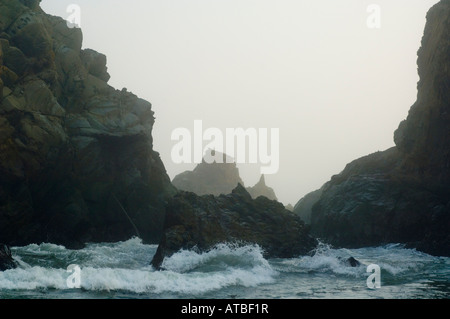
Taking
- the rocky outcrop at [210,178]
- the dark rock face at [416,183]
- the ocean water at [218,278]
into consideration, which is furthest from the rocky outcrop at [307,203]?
the ocean water at [218,278]

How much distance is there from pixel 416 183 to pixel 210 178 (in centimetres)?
7090

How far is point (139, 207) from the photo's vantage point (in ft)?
140

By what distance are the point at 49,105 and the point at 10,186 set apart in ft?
23.3

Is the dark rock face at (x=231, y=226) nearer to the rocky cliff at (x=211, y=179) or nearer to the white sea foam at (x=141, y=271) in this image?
the white sea foam at (x=141, y=271)

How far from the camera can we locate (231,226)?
3088 cm

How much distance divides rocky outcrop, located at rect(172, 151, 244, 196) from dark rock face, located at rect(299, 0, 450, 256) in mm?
57599

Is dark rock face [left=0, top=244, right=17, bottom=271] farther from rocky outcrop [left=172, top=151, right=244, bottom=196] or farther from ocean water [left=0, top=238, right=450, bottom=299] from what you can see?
rocky outcrop [left=172, top=151, right=244, bottom=196]

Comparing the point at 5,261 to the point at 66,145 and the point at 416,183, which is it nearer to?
the point at 66,145

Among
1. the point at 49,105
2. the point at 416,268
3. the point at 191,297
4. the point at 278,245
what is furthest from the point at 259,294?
the point at 49,105

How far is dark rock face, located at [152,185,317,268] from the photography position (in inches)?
1068

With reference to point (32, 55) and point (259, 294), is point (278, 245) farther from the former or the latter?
point (32, 55)

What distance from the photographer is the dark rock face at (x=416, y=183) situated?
35.0 meters

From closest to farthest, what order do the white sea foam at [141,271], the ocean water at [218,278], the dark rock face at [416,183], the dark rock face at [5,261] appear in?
the ocean water at [218,278], the white sea foam at [141,271], the dark rock face at [5,261], the dark rock face at [416,183]

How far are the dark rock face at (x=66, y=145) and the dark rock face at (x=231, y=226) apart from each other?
9.56m
